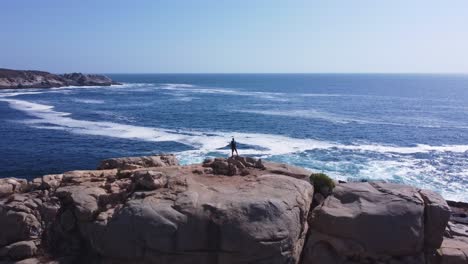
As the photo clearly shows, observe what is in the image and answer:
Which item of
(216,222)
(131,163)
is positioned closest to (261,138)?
(131,163)

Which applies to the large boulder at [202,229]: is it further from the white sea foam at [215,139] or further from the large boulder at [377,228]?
the white sea foam at [215,139]

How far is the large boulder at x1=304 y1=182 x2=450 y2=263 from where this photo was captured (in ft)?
65.0

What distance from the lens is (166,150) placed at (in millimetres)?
59562

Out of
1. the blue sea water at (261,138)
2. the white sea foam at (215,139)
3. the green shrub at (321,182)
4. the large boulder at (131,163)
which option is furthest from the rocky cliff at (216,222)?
the white sea foam at (215,139)

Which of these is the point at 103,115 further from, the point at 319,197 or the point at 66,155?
the point at 319,197

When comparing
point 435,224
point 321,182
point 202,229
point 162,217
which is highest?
point 321,182

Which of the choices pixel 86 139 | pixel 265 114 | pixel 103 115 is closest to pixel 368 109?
pixel 265 114

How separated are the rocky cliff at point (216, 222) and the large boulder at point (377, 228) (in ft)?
0.15

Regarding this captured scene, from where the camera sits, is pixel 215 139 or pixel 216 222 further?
pixel 215 139

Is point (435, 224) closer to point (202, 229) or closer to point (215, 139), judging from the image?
point (202, 229)

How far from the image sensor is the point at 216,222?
18516 mm

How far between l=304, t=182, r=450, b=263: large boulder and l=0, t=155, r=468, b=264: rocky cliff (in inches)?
1.8

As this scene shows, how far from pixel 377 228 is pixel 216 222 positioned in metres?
7.60

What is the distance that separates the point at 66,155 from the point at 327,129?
45.0 meters
